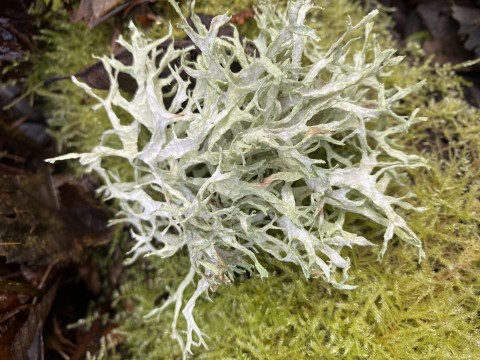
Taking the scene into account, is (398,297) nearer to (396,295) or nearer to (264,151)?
(396,295)

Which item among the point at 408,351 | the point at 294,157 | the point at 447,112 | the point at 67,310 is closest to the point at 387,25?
the point at 447,112

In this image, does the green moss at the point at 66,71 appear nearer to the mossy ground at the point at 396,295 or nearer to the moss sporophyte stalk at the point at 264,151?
the moss sporophyte stalk at the point at 264,151

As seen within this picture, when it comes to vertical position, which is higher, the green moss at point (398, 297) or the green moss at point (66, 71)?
the green moss at point (66, 71)

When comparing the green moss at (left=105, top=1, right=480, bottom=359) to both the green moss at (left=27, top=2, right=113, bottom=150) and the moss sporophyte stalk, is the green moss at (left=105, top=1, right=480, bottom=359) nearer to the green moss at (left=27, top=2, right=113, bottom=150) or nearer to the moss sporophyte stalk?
the moss sporophyte stalk

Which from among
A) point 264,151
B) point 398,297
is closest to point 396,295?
point 398,297

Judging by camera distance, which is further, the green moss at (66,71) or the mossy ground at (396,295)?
the green moss at (66,71)

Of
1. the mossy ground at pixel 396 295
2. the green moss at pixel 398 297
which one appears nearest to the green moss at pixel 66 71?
the mossy ground at pixel 396 295

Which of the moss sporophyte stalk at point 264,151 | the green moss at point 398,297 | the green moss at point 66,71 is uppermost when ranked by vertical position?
the green moss at point 66,71
